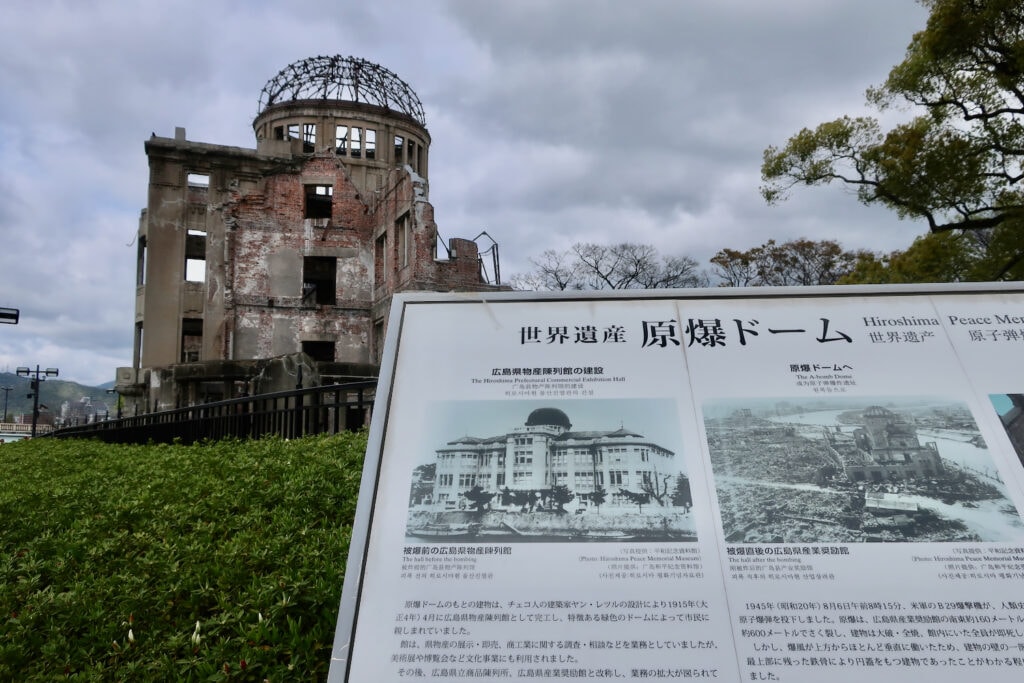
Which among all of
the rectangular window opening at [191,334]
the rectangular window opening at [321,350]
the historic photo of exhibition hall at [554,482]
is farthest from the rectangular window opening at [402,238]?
the historic photo of exhibition hall at [554,482]

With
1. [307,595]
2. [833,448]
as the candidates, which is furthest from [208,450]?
[833,448]

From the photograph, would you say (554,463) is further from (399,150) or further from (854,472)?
(399,150)

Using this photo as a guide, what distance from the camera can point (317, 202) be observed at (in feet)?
90.6

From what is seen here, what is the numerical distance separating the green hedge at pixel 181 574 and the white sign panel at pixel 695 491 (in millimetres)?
1036

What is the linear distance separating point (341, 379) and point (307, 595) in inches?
585

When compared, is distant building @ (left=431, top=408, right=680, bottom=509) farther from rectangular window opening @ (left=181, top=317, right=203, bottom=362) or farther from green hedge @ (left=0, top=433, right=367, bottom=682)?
rectangular window opening @ (left=181, top=317, right=203, bottom=362)

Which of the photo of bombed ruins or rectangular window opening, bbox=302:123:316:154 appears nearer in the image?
the photo of bombed ruins

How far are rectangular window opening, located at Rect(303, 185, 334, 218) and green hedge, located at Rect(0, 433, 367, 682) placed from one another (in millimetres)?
22248

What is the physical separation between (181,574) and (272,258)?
23.4 m

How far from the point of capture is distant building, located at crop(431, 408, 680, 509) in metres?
2.24

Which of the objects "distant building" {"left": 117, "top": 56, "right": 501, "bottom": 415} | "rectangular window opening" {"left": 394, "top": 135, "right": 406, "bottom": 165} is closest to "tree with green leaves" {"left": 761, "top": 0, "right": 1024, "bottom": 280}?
"distant building" {"left": 117, "top": 56, "right": 501, "bottom": 415}

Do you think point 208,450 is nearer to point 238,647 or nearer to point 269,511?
point 269,511

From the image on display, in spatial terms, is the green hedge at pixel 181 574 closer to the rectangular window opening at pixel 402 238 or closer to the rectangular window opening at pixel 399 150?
the rectangular window opening at pixel 402 238

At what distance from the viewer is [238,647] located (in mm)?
2883
